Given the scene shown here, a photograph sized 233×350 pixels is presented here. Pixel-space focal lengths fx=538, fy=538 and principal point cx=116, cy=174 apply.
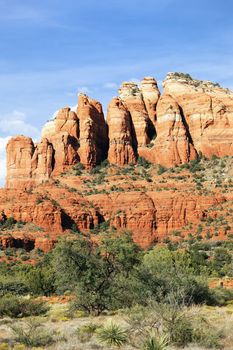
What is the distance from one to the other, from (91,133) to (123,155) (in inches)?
279

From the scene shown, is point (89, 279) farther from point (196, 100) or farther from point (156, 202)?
point (196, 100)

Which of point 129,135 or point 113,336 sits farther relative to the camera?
point 129,135


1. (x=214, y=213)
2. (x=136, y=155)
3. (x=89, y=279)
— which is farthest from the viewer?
(x=136, y=155)

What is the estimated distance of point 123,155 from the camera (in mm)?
98125

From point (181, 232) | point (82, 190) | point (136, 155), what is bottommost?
point (181, 232)

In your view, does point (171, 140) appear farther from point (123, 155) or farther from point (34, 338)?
point (34, 338)

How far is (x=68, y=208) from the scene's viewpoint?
8562 centimetres

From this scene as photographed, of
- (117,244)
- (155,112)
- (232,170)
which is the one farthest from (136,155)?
(117,244)

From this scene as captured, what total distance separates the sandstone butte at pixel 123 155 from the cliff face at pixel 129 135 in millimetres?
182

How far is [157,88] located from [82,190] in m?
31.5

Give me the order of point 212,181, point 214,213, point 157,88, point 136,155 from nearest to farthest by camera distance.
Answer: point 214,213 → point 212,181 → point 136,155 → point 157,88

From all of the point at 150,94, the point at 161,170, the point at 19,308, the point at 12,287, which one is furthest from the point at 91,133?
the point at 19,308

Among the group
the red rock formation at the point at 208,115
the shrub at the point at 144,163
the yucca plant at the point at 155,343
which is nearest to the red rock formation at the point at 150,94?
the red rock formation at the point at 208,115

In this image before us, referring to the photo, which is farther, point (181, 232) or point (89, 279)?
point (181, 232)
